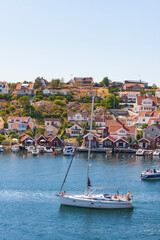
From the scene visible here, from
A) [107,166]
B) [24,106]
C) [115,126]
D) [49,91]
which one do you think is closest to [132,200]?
[107,166]

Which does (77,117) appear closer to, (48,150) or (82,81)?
(48,150)

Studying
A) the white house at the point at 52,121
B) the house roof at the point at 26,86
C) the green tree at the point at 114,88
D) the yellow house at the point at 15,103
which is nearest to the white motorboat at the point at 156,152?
the white house at the point at 52,121

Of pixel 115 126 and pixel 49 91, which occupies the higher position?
pixel 49 91

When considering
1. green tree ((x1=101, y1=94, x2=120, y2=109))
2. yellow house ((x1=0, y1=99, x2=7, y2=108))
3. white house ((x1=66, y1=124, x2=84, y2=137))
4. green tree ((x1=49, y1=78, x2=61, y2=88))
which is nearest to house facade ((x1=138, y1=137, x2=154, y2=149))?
white house ((x1=66, y1=124, x2=84, y2=137))

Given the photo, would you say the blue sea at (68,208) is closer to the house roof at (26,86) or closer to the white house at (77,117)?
the white house at (77,117)

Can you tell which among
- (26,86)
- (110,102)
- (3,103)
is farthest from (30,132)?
(26,86)

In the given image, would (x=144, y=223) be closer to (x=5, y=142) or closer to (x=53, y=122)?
(x=5, y=142)

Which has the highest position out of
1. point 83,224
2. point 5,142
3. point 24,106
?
point 24,106

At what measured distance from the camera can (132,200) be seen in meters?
45.7

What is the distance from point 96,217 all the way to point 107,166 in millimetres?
26909

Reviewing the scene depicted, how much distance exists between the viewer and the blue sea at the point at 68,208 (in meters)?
36.7

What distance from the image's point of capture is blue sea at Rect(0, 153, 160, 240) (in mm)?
36688

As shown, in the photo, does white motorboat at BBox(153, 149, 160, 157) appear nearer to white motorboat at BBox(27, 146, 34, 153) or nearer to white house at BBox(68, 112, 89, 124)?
white motorboat at BBox(27, 146, 34, 153)

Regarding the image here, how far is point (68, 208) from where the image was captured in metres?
42.7
